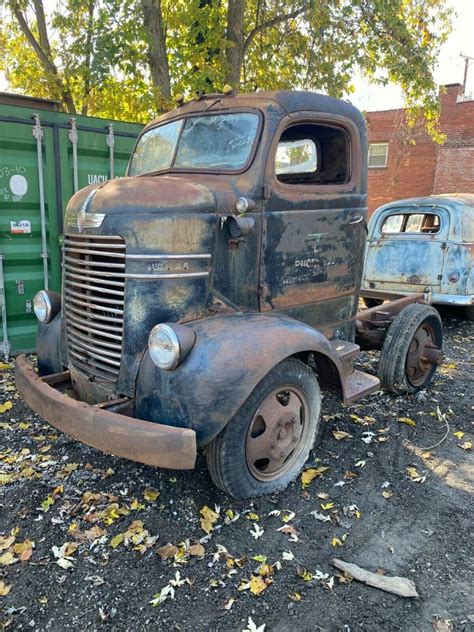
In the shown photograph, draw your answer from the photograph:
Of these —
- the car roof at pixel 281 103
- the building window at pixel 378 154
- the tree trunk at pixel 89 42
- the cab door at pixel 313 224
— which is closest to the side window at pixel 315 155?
the cab door at pixel 313 224

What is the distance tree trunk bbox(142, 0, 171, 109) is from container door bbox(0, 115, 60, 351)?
2913 millimetres

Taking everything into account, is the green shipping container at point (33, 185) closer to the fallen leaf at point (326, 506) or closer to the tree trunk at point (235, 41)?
the tree trunk at point (235, 41)

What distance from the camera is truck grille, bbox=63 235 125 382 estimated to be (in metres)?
Result: 3.00

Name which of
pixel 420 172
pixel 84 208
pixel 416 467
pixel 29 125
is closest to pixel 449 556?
pixel 416 467

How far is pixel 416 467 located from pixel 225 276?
78.6 inches

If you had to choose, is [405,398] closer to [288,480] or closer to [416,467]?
[416,467]

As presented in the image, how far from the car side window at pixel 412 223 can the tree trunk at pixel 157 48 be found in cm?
417

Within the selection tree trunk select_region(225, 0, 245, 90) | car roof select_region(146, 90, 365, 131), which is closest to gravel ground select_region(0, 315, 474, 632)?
car roof select_region(146, 90, 365, 131)

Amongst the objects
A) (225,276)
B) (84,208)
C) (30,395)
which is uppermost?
(84,208)

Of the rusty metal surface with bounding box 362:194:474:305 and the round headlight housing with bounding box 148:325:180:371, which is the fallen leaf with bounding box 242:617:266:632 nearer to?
the round headlight housing with bounding box 148:325:180:371

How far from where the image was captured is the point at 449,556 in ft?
9.10

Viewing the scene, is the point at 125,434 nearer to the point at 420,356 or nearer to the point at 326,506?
the point at 326,506

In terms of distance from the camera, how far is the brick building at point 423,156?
1753 cm

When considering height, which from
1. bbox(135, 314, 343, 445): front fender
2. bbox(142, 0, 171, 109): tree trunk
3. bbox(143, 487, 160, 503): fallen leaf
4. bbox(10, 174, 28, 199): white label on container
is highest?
bbox(142, 0, 171, 109): tree trunk
